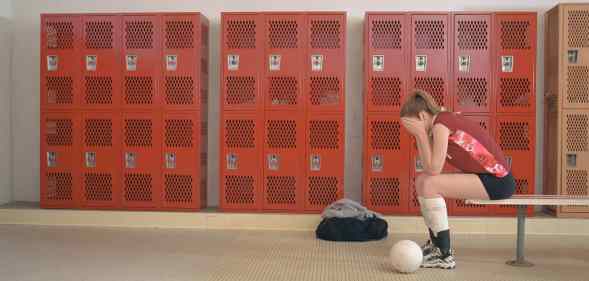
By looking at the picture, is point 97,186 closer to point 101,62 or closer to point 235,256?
point 101,62

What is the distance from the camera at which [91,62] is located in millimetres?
6043

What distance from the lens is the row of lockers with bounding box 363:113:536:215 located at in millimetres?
5797

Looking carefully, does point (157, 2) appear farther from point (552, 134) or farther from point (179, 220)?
point (552, 134)

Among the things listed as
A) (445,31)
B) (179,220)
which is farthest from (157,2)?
(445,31)

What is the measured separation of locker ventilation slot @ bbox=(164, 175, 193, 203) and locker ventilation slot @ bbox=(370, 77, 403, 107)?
203 cm

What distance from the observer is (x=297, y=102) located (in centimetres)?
589

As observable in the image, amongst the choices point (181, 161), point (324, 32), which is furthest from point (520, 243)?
point (181, 161)

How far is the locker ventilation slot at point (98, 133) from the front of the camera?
6.05 m

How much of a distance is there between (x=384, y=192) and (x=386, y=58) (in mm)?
1307

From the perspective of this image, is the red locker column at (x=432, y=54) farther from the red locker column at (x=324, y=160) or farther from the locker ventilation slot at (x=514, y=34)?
the red locker column at (x=324, y=160)

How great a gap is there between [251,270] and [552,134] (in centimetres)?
358

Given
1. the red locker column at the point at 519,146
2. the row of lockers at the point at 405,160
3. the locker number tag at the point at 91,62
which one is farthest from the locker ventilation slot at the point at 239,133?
the red locker column at the point at 519,146

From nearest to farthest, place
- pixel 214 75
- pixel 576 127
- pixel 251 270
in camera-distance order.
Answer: pixel 251 270 < pixel 576 127 < pixel 214 75

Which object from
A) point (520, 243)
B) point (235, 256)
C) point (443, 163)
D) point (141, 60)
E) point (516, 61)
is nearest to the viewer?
point (443, 163)
